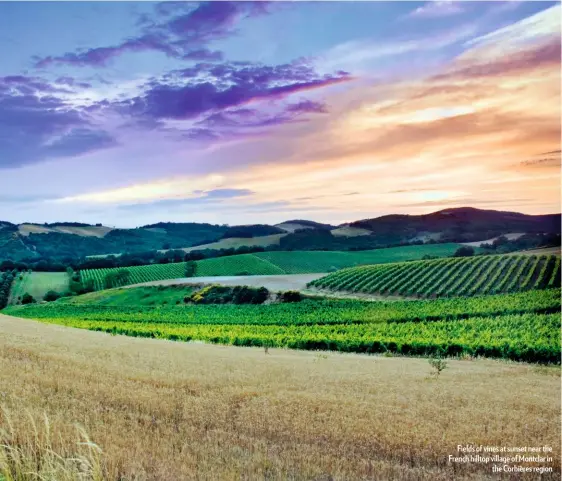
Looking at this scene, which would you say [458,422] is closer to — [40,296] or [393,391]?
[393,391]

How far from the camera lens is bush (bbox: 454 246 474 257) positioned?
95.5 m

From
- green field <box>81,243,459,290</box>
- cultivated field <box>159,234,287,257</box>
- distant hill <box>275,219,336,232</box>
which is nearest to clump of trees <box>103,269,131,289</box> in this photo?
green field <box>81,243,459,290</box>

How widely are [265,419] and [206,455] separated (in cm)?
250

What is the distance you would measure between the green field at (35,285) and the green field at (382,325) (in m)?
27.6

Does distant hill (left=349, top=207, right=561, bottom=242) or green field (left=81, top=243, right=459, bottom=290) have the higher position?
distant hill (left=349, top=207, right=561, bottom=242)

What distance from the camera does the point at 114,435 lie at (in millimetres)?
7117

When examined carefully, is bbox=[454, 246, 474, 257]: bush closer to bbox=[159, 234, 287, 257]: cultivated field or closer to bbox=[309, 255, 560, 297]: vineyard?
bbox=[309, 255, 560, 297]: vineyard

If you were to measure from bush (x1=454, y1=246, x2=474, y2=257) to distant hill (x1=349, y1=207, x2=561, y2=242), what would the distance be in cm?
175

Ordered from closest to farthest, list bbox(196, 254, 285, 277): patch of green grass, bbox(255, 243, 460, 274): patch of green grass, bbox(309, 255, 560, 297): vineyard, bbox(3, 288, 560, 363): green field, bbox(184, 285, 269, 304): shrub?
bbox(3, 288, 560, 363): green field → bbox(309, 255, 560, 297): vineyard → bbox(184, 285, 269, 304): shrub → bbox(255, 243, 460, 274): patch of green grass → bbox(196, 254, 285, 277): patch of green grass

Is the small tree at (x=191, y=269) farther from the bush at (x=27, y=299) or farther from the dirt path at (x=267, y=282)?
the bush at (x=27, y=299)

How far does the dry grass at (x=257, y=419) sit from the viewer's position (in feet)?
21.4

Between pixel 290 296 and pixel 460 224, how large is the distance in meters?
37.5

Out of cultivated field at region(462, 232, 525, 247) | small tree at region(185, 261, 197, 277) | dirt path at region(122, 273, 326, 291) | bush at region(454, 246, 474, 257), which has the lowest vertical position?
dirt path at region(122, 273, 326, 291)

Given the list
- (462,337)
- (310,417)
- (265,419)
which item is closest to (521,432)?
(310,417)
